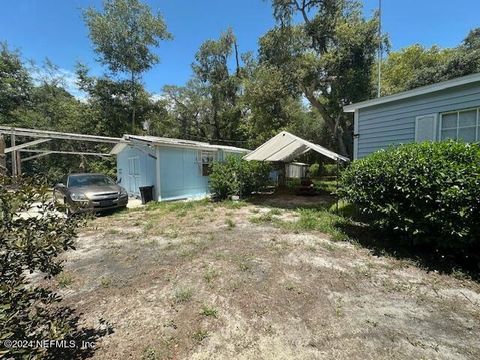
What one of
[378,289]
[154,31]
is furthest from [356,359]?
[154,31]

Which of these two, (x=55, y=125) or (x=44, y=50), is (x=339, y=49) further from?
(x=44, y=50)

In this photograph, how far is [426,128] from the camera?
273 inches

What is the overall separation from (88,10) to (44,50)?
5.80 meters

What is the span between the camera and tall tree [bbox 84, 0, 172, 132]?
69.0ft

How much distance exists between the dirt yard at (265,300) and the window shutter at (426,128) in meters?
4.00

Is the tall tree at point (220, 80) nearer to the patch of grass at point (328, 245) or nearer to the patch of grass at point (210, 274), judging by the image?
the patch of grass at point (328, 245)

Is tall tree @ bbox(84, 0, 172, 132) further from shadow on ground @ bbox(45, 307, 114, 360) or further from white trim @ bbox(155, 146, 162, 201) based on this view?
shadow on ground @ bbox(45, 307, 114, 360)

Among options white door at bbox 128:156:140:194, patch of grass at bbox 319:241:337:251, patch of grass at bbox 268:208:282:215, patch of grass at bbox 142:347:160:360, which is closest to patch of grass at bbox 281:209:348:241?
patch of grass at bbox 319:241:337:251

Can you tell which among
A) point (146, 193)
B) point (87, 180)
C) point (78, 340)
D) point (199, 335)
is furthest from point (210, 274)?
point (146, 193)

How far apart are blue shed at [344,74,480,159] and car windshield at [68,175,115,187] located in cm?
983

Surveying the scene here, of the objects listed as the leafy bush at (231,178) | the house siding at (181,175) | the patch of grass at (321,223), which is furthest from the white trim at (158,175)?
the patch of grass at (321,223)

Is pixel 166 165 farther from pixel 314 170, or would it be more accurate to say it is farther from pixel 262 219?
pixel 314 170

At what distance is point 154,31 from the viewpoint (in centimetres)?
2253

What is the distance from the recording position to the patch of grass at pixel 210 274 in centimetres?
399
